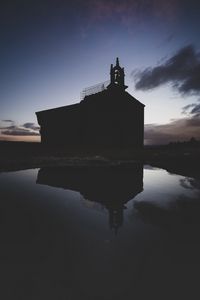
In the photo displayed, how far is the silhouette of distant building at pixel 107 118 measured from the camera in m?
26.2

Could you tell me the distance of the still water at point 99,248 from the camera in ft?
7.79

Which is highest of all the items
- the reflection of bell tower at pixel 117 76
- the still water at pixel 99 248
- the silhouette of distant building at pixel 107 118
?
the reflection of bell tower at pixel 117 76

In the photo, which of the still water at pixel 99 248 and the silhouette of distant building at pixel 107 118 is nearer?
the still water at pixel 99 248

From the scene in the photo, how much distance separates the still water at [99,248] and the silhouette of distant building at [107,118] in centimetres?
2042

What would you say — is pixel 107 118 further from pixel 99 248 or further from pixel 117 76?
pixel 99 248

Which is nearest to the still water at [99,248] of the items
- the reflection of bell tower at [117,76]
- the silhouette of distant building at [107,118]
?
the silhouette of distant building at [107,118]

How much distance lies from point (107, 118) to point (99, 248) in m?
24.0

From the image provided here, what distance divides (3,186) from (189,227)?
8.01 m

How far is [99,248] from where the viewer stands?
3.30 metres

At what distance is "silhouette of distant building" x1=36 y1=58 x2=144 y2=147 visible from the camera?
2617cm

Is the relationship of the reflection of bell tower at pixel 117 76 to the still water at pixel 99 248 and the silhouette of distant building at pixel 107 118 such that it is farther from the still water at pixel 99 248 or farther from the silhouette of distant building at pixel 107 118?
the still water at pixel 99 248

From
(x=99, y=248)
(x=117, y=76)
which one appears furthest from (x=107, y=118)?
(x=99, y=248)

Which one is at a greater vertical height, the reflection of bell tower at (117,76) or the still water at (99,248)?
the reflection of bell tower at (117,76)

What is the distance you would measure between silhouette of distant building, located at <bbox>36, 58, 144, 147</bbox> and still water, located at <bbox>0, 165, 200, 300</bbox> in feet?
67.0
